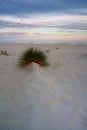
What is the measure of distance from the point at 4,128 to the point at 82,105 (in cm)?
218

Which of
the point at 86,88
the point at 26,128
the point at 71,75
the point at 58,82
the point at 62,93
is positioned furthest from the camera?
the point at 71,75

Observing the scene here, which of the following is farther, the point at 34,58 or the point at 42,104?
the point at 34,58

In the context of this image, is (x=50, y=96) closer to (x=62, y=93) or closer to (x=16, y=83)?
(x=62, y=93)

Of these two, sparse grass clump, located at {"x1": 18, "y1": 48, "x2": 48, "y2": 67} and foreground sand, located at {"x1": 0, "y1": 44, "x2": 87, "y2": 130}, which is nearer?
foreground sand, located at {"x1": 0, "y1": 44, "x2": 87, "y2": 130}

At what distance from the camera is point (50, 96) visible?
7.43 m

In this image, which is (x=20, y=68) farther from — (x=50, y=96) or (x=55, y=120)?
(x=55, y=120)

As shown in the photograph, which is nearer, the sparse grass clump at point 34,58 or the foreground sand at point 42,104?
the foreground sand at point 42,104

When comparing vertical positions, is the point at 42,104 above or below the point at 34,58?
above

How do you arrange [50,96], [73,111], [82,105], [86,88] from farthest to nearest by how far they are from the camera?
[86,88]
[50,96]
[82,105]
[73,111]

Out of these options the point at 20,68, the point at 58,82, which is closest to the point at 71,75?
the point at 58,82

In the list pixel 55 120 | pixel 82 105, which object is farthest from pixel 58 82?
pixel 55 120

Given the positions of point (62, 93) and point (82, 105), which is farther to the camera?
point (62, 93)

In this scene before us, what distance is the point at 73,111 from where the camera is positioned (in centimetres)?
632

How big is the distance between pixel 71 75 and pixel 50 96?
13.6ft
